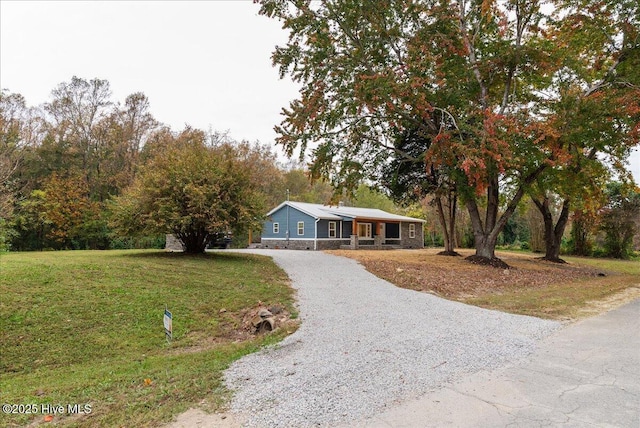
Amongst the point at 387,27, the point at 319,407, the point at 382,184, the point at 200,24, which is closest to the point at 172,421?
the point at 319,407

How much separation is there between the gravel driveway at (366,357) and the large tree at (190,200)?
22.6ft

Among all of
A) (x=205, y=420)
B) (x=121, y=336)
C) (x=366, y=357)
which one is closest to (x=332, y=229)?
(x=121, y=336)

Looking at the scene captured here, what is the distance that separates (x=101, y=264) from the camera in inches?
439

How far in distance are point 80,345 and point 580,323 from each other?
8.73 m

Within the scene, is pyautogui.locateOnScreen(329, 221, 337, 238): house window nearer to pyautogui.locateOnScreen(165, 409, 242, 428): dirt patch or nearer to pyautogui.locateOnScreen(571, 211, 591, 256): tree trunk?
pyautogui.locateOnScreen(571, 211, 591, 256): tree trunk

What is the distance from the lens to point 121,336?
667 centimetres

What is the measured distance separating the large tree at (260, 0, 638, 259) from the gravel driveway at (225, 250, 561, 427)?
22.7 feet

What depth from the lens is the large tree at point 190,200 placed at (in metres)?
13.8

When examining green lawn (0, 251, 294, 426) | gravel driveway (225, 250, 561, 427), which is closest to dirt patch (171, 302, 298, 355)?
green lawn (0, 251, 294, 426)

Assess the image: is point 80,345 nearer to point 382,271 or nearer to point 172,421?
point 172,421

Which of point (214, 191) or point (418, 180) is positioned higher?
point (418, 180)

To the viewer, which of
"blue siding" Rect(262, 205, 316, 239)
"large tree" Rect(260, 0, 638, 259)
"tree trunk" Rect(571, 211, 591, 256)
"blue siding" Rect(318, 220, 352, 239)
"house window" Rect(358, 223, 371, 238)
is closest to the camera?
"large tree" Rect(260, 0, 638, 259)

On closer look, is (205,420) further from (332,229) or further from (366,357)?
(332,229)

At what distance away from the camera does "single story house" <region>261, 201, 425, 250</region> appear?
25797 millimetres
